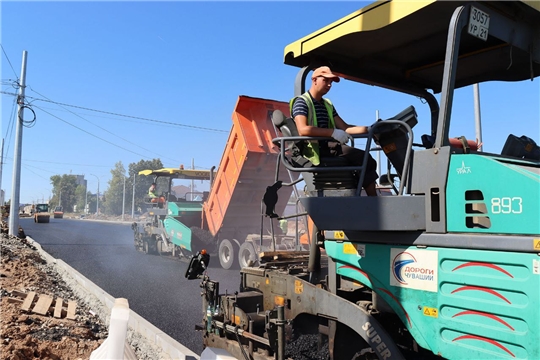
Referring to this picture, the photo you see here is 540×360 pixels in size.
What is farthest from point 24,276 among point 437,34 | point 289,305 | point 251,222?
point 437,34

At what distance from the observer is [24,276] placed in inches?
317

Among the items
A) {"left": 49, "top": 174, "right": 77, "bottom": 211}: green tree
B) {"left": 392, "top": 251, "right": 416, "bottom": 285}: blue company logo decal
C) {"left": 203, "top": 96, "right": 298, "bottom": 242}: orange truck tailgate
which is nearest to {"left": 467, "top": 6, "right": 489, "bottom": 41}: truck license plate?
{"left": 392, "top": 251, "right": 416, "bottom": 285}: blue company logo decal

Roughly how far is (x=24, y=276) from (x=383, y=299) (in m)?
7.62

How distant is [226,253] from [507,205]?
32.2 feet

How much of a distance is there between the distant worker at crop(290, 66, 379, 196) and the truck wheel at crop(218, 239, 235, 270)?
8180mm

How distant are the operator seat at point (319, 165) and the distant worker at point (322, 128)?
2.1 inches

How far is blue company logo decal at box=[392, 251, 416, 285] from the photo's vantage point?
7.83 feet

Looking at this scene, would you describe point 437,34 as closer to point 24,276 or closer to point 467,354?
point 467,354

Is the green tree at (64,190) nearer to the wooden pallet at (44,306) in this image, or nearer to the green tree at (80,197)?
the green tree at (80,197)

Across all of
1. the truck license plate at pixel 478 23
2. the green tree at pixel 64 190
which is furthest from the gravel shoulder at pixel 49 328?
the green tree at pixel 64 190

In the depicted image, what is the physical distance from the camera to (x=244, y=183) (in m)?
10.3

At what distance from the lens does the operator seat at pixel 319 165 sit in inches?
116

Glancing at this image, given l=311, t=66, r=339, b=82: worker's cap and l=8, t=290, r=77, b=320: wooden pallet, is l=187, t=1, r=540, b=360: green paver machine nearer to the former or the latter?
l=311, t=66, r=339, b=82: worker's cap

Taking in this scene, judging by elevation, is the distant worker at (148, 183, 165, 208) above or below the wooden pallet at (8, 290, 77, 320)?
above
